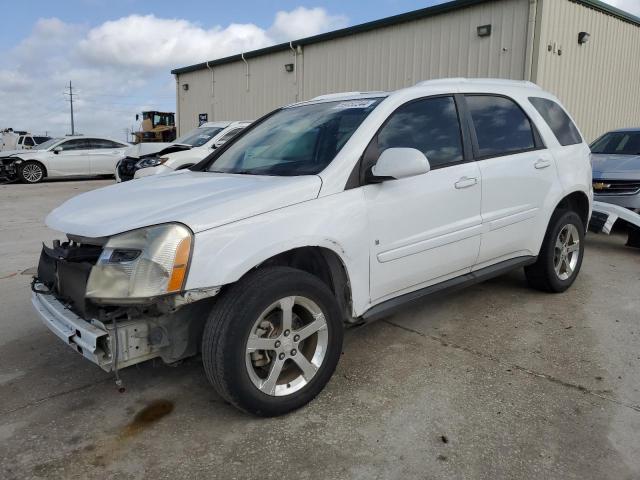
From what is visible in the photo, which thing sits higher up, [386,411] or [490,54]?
[490,54]

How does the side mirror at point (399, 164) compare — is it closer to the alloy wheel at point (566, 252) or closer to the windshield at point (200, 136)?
the alloy wheel at point (566, 252)

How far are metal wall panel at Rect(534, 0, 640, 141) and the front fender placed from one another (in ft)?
34.8

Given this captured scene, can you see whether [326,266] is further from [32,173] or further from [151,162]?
[32,173]

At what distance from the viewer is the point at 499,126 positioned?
13.6ft

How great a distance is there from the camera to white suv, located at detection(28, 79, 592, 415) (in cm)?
258

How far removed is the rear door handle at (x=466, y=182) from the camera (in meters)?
3.63

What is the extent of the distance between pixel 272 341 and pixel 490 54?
1176 cm

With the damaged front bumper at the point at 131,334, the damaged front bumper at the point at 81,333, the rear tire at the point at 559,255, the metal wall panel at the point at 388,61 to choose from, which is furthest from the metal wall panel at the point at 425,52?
the damaged front bumper at the point at 81,333

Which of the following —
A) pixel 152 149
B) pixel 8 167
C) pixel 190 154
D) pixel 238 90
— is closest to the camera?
pixel 190 154

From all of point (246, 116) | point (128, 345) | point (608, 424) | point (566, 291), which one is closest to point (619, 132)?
point (566, 291)

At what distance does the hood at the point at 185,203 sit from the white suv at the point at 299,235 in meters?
0.01

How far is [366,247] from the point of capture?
10.3ft

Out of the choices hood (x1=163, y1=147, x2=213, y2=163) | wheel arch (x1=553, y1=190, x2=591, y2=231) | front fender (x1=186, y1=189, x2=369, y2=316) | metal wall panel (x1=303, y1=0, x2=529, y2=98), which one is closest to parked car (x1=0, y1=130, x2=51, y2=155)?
metal wall panel (x1=303, y1=0, x2=529, y2=98)

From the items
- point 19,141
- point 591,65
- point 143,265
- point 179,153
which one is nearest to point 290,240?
point 143,265
